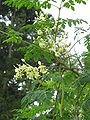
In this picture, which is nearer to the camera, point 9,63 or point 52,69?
point 52,69

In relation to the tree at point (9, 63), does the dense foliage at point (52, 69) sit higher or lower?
lower

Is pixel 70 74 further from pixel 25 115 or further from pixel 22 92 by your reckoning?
pixel 22 92

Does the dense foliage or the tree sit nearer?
the dense foliage

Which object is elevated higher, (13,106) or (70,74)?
(13,106)

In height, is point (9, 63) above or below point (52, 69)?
above

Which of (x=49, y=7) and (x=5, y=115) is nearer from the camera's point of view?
(x=49, y=7)

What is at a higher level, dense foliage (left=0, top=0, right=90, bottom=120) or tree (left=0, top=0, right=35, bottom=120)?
tree (left=0, top=0, right=35, bottom=120)

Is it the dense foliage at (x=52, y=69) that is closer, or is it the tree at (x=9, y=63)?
the dense foliage at (x=52, y=69)

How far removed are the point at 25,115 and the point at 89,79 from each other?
126cm

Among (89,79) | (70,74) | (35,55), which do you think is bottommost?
(89,79)

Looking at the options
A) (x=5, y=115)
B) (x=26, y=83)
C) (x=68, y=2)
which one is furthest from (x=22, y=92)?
(x=68, y=2)

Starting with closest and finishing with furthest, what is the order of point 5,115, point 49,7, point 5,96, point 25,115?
point 49,7 → point 25,115 → point 5,115 → point 5,96

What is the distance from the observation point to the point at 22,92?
13.2 meters

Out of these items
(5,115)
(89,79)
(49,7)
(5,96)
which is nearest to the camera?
(89,79)
